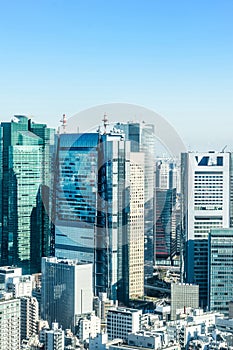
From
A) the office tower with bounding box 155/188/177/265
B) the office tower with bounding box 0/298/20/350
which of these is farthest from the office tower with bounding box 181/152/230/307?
the office tower with bounding box 0/298/20/350

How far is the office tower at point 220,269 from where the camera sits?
9.27m

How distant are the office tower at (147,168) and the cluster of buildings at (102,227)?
0.06ft

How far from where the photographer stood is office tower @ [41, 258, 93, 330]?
8488 millimetres

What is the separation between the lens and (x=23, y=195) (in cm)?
1132

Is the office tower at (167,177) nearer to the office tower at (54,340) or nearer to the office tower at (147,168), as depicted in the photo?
the office tower at (147,168)

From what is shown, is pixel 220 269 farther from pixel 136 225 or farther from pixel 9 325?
pixel 9 325

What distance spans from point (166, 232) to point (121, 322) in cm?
466

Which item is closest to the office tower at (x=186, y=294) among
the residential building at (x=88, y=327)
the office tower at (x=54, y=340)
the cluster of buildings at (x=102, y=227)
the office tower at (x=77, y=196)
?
the cluster of buildings at (x=102, y=227)

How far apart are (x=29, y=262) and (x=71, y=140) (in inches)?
82.2

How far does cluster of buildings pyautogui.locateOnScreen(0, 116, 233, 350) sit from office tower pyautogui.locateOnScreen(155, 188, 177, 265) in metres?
0.04

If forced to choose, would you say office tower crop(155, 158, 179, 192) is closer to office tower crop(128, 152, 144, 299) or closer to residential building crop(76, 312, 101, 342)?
office tower crop(128, 152, 144, 299)

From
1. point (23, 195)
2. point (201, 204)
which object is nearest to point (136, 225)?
point (201, 204)

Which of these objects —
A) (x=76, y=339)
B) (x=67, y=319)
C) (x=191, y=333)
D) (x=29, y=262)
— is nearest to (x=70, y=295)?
(x=67, y=319)

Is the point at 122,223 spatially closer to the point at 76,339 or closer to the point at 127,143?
the point at 127,143
